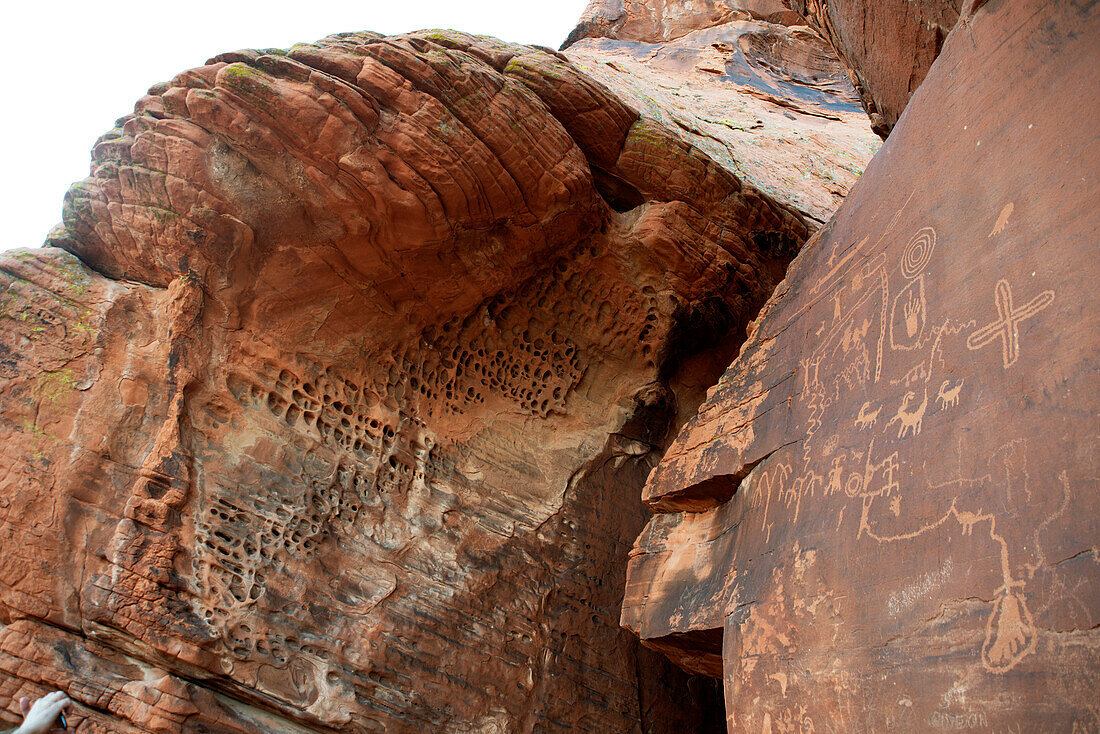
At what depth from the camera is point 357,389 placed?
6.38 metres

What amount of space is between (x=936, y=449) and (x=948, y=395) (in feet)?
0.76

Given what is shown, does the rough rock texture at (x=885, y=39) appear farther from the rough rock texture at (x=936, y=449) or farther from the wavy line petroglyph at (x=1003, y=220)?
the wavy line petroglyph at (x=1003, y=220)

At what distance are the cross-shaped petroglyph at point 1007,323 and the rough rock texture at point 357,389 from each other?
377 centimetres

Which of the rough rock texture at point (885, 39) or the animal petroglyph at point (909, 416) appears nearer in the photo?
the animal petroglyph at point (909, 416)

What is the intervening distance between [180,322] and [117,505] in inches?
55.4

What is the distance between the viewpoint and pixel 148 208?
5.57m

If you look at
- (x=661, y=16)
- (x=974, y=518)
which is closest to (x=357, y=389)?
(x=974, y=518)

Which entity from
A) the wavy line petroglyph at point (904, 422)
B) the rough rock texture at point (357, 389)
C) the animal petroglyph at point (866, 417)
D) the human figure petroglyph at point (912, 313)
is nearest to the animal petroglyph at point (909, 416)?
the wavy line petroglyph at point (904, 422)

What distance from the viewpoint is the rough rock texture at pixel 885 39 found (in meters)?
5.07

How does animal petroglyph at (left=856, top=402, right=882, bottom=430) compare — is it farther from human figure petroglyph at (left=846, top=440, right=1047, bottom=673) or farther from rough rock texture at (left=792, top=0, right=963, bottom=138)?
rough rock texture at (left=792, top=0, right=963, bottom=138)

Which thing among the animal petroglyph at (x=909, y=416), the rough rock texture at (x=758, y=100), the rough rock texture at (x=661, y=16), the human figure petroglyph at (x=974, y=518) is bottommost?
the human figure petroglyph at (x=974, y=518)

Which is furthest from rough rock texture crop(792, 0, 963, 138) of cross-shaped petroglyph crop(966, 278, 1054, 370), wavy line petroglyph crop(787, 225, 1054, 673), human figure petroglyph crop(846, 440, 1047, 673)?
human figure petroglyph crop(846, 440, 1047, 673)

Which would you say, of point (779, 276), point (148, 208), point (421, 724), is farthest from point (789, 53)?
point (421, 724)

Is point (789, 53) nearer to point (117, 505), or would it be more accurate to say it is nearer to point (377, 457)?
point (377, 457)
